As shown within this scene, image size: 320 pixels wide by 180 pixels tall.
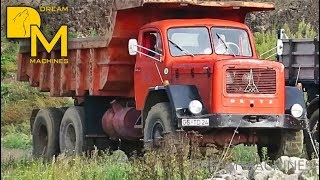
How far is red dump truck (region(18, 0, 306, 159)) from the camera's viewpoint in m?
11.9

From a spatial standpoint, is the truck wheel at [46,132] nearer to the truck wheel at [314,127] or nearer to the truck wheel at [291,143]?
the truck wheel at [314,127]

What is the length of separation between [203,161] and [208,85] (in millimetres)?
1627

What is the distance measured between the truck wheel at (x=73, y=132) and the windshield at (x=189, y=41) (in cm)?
298

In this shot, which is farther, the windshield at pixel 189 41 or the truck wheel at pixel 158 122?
the windshield at pixel 189 41

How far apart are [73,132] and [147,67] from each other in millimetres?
3038

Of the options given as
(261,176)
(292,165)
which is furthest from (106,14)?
(261,176)

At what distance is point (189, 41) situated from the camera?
13.1 meters

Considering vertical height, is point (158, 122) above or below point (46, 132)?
above

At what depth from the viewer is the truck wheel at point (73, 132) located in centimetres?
1523

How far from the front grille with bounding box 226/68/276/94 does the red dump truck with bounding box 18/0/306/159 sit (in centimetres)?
1

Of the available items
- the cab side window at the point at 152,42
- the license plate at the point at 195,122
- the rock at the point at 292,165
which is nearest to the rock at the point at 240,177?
the rock at the point at 292,165

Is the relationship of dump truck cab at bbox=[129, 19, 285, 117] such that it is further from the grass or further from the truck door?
the grass

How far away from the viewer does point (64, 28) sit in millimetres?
20312

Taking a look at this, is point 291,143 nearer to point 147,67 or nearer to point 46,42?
point 147,67
